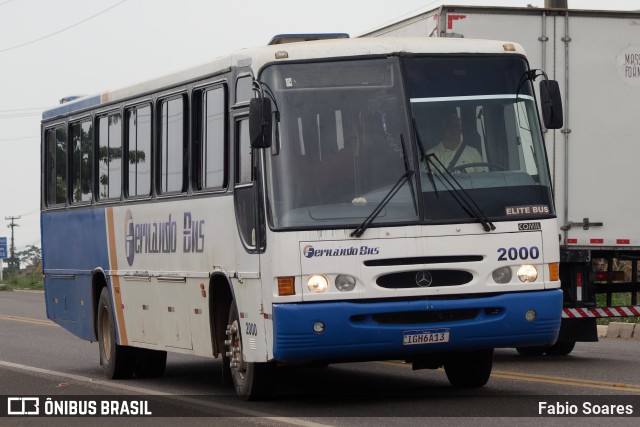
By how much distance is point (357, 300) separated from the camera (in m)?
11.9

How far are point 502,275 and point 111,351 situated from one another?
6.04 meters

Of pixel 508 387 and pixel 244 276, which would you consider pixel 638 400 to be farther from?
pixel 244 276

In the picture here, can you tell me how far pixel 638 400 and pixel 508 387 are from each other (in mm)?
1704

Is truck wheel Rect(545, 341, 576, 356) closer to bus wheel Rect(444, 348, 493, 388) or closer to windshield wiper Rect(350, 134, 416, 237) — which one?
bus wheel Rect(444, 348, 493, 388)

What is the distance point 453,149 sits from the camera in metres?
12.4

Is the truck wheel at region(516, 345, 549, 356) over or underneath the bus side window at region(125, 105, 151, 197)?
underneath

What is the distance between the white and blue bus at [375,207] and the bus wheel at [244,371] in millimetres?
24

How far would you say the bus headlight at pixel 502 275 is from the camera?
12.2 meters

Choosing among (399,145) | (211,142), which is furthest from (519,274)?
(211,142)

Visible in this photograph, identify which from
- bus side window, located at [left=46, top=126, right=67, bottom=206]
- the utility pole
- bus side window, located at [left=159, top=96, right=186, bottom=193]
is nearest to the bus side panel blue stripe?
bus side window, located at [left=46, top=126, right=67, bottom=206]

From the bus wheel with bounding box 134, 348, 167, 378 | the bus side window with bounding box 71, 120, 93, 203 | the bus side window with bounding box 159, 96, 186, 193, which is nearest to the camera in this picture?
the bus side window with bounding box 159, 96, 186, 193

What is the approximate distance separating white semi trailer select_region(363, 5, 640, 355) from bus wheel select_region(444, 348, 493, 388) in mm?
3456

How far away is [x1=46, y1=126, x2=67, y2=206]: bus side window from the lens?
61.6 feet

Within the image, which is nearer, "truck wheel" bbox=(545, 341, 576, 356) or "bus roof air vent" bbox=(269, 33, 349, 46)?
"bus roof air vent" bbox=(269, 33, 349, 46)
